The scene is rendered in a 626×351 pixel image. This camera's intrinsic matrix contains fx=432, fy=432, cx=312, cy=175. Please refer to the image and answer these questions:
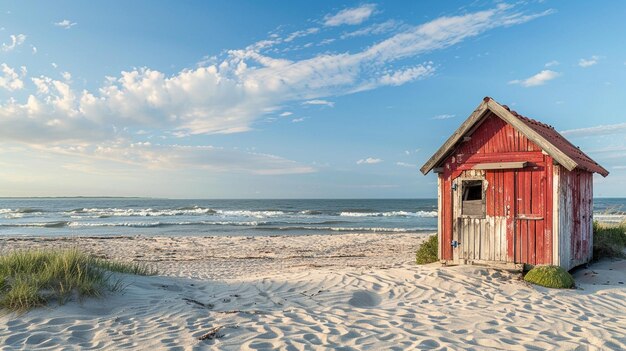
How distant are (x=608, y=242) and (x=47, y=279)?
50.3ft

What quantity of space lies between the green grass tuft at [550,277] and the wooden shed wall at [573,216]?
546mm

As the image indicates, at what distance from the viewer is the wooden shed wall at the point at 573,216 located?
9.84 metres

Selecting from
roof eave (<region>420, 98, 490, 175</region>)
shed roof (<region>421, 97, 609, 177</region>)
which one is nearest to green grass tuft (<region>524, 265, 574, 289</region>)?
shed roof (<region>421, 97, 609, 177</region>)

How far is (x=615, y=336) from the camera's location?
20.1ft

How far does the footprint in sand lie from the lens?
311 inches

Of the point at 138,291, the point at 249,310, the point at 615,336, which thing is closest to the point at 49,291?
the point at 138,291

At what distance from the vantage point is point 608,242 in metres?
13.8

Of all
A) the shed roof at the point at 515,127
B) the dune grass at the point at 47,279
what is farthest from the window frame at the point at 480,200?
the dune grass at the point at 47,279

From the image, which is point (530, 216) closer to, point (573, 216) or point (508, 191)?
point (508, 191)

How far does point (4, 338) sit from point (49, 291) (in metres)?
1.45

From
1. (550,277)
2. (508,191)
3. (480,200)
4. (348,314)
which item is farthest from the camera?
(480,200)

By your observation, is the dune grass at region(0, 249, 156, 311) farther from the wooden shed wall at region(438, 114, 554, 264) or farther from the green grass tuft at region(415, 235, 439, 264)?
the green grass tuft at region(415, 235, 439, 264)

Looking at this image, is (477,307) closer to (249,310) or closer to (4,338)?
(249,310)

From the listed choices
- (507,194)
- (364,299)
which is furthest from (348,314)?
(507,194)
